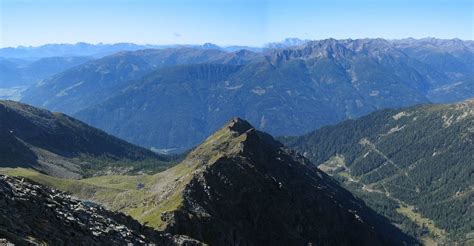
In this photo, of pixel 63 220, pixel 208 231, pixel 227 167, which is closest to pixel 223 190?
pixel 227 167

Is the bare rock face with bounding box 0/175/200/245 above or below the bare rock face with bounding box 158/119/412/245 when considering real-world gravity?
above

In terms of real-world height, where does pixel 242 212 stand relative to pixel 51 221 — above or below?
below

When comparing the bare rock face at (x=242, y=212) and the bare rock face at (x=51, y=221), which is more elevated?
the bare rock face at (x=51, y=221)

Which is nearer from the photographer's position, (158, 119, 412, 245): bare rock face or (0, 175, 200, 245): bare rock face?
(0, 175, 200, 245): bare rock face

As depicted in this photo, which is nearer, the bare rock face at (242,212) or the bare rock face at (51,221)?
the bare rock face at (51,221)

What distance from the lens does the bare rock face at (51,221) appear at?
50.4 meters

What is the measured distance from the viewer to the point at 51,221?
2270 inches

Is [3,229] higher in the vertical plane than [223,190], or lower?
higher

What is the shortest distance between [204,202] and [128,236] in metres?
80.3

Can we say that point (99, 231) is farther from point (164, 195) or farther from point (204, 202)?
point (164, 195)

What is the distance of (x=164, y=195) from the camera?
530 ft

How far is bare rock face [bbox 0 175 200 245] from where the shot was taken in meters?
50.4

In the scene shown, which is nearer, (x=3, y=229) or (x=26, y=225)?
(x=3, y=229)

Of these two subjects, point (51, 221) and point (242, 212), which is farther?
point (242, 212)
